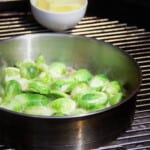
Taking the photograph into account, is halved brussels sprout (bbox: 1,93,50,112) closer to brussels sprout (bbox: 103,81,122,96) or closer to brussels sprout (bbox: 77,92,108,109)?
brussels sprout (bbox: 77,92,108,109)

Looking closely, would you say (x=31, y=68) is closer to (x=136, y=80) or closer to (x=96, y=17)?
(x=136, y=80)

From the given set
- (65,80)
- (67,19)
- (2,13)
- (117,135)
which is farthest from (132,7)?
(117,135)

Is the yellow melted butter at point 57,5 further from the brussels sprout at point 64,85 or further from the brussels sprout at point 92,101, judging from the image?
the brussels sprout at point 92,101

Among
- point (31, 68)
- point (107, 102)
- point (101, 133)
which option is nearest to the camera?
point (101, 133)

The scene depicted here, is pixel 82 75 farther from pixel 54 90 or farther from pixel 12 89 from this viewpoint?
pixel 12 89

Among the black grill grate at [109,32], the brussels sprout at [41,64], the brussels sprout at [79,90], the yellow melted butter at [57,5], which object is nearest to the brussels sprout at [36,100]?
the brussels sprout at [79,90]

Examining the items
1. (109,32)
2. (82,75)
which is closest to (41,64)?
(82,75)

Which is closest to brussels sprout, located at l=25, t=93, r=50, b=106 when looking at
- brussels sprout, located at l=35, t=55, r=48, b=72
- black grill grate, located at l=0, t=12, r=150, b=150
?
brussels sprout, located at l=35, t=55, r=48, b=72
